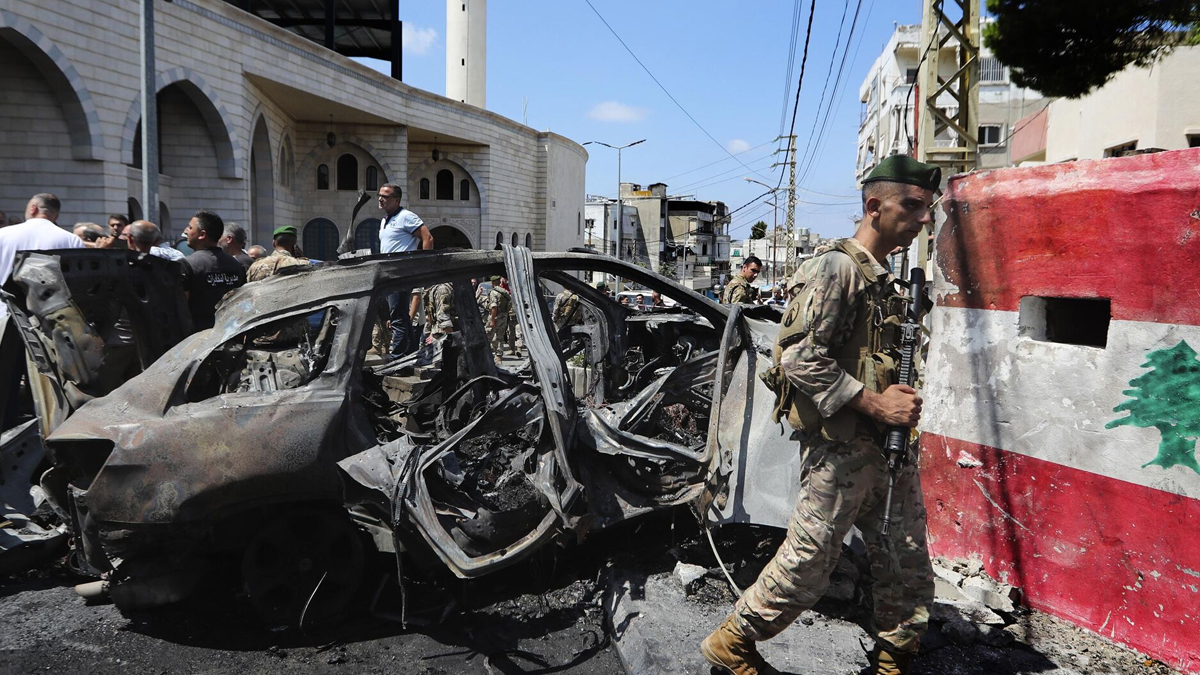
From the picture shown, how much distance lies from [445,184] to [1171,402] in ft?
108

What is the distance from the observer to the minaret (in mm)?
39062

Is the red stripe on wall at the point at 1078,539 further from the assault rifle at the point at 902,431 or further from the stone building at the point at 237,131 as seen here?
the stone building at the point at 237,131

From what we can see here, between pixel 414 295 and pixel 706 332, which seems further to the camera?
pixel 414 295

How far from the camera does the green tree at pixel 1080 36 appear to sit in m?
7.14

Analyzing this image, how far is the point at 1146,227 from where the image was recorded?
284cm

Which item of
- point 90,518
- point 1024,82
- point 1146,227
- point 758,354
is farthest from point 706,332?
point 1024,82

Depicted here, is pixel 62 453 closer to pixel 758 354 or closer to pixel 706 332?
pixel 758 354

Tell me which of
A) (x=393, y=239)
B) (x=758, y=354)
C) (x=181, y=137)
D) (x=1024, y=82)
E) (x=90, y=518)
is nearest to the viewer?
(x=90, y=518)

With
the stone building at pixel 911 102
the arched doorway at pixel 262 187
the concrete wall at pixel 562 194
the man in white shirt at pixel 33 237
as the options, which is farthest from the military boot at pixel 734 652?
the concrete wall at pixel 562 194

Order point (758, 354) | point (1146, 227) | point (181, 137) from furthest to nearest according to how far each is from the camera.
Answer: point (181, 137) < point (758, 354) < point (1146, 227)

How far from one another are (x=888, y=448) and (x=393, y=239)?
5730 millimetres

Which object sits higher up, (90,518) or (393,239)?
(393,239)

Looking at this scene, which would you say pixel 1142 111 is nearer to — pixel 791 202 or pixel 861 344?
pixel 861 344

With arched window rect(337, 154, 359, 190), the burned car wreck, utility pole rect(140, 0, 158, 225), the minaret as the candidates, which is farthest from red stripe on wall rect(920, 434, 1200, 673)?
the minaret
